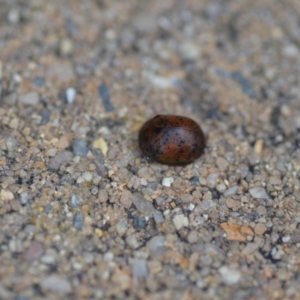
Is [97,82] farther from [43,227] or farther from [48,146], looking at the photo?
[43,227]

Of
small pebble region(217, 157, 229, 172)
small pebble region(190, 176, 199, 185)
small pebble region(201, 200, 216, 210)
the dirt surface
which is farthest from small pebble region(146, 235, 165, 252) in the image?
small pebble region(217, 157, 229, 172)

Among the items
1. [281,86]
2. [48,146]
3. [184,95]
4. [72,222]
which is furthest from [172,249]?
[281,86]

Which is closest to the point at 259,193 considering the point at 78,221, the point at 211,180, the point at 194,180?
the point at 211,180

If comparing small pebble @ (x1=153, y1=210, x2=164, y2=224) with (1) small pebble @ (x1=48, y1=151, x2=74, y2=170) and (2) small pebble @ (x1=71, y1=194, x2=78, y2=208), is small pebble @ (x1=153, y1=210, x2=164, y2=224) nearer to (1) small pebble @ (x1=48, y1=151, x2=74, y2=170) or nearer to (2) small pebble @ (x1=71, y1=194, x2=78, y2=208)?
(2) small pebble @ (x1=71, y1=194, x2=78, y2=208)

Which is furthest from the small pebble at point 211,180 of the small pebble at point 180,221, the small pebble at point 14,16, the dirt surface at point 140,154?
the small pebble at point 14,16

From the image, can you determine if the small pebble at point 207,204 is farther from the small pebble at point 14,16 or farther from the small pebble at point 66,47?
the small pebble at point 14,16

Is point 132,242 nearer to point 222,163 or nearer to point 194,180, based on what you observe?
point 194,180
